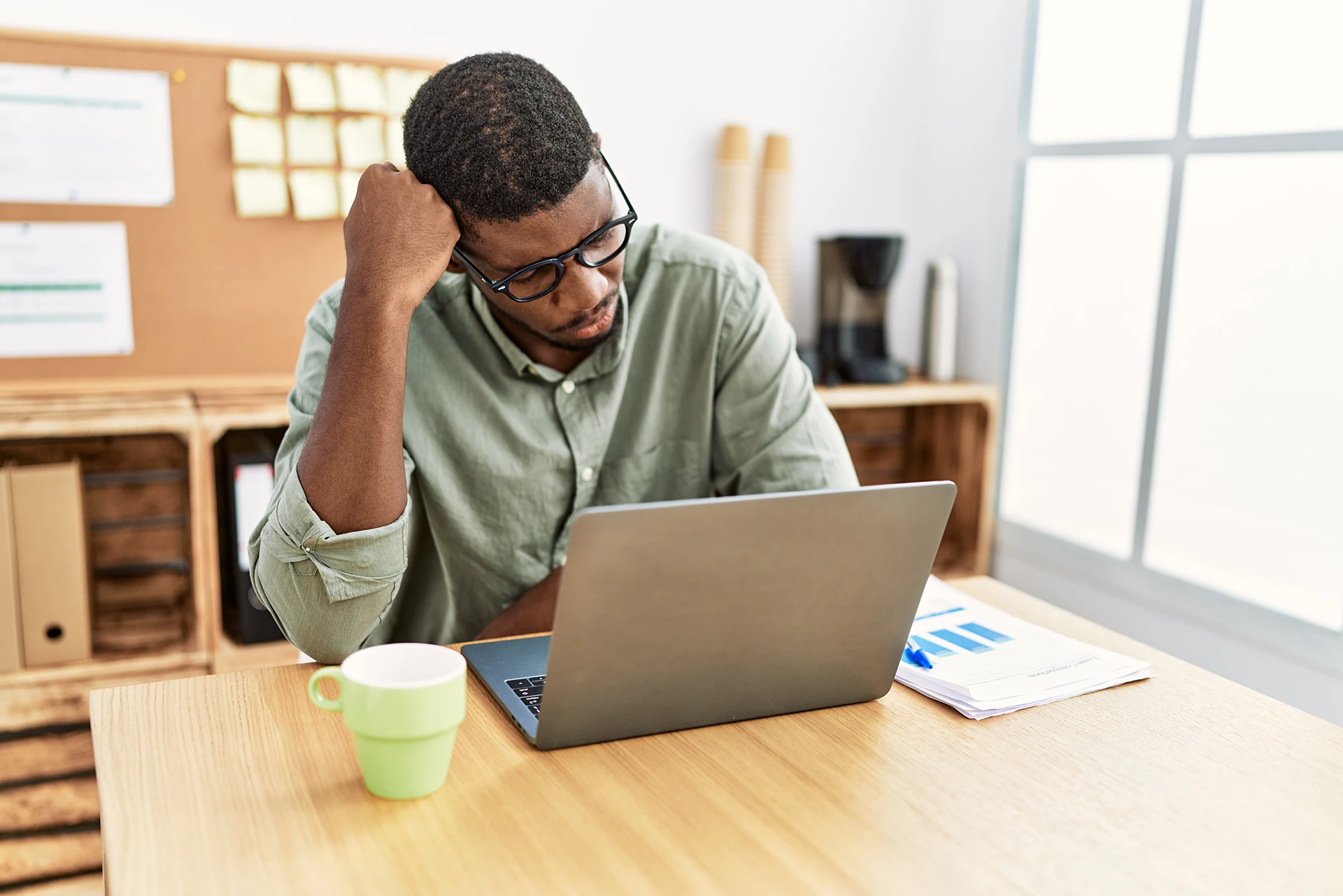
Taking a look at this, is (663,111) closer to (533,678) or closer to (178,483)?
(178,483)

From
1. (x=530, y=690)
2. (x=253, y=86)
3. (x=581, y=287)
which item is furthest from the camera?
(x=253, y=86)

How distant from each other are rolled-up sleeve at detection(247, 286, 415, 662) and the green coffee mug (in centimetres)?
28

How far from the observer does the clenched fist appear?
106 centimetres

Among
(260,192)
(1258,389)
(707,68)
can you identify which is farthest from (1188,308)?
(260,192)

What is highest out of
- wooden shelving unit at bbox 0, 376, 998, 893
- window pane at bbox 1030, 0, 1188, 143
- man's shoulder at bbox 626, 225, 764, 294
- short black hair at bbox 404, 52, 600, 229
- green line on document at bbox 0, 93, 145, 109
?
window pane at bbox 1030, 0, 1188, 143

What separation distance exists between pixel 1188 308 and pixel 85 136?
218 centimetres

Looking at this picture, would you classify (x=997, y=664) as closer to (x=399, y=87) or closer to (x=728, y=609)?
(x=728, y=609)

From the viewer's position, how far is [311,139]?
214 cm

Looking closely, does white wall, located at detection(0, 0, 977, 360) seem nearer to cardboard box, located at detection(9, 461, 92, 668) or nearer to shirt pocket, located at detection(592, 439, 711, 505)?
cardboard box, located at detection(9, 461, 92, 668)

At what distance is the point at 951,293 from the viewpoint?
102 inches

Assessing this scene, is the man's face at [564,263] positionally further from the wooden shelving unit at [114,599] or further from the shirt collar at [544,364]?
Answer: the wooden shelving unit at [114,599]

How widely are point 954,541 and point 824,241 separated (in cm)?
83

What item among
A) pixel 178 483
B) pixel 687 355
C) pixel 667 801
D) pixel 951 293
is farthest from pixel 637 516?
pixel 951 293

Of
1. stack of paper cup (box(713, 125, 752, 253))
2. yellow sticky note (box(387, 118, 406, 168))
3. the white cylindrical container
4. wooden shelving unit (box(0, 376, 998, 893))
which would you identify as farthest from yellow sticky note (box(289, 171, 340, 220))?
the white cylindrical container
